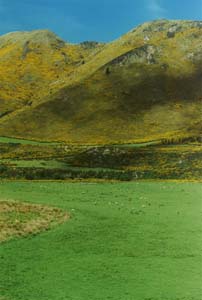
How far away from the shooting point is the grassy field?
21.8m

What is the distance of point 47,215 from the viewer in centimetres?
3578

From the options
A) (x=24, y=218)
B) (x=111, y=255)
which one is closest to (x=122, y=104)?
(x=24, y=218)

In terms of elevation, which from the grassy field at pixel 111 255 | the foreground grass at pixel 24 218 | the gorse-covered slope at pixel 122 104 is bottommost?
the grassy field at pixel 111 255

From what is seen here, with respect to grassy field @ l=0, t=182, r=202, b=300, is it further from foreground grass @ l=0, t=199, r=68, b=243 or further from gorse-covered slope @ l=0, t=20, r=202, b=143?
gorse-covered slope @ l=0, t=20, r=202, b=143

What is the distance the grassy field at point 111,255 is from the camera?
21.8 m

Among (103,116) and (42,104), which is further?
(42,104)

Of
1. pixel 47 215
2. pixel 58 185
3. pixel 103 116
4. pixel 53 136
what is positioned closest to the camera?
pixel 47 215

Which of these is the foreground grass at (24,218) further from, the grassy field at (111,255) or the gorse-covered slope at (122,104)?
the gorse-covered slope at (122,104)

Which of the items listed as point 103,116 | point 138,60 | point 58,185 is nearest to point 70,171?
point 58,185

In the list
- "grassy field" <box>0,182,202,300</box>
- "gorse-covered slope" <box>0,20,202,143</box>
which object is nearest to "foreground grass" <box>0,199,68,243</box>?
"grassy field" <box>0,182,202,300</box>

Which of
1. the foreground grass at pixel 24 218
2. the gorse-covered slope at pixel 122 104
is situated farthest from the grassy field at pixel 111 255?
the gorse-covered slope at pixel 122 104

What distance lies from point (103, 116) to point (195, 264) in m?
139

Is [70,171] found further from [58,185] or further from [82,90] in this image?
[82,90]

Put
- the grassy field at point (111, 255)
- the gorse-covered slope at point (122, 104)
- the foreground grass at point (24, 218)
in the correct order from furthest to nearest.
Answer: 1. the gorse-covered slope at point (122, 104)
2. the foreground grass at point (24, 218)
3. the grassy field at point (111, 255)
